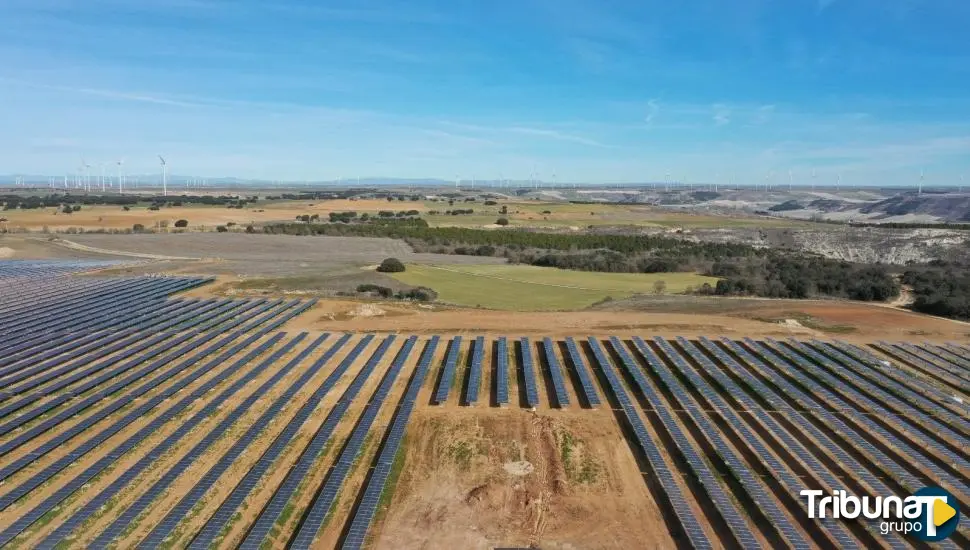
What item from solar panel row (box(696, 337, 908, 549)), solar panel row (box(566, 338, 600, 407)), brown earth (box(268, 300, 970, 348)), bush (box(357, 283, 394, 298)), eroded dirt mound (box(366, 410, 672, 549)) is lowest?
eroded dirt mound (box(366, 410, 672, 549))

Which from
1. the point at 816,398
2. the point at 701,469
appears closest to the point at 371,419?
the point at 701,469

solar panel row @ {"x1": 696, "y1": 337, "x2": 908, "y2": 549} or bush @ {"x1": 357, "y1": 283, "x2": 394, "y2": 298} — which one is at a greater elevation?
bush @ {"x1": 357, "y1": 283, "x2": 394, "y2": 298}

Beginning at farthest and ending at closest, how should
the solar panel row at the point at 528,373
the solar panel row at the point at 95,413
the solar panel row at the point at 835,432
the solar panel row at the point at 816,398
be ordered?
the solar panel row at the point at 528,373, the solar panel row at the point at 816,398, the solar panel row at the point at 95,413, the solar panel row at the point at 835,432

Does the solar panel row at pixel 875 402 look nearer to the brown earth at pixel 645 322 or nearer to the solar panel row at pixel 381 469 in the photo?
the brown earth at pixel 645 322

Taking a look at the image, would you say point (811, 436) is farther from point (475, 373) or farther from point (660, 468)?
point (475, 373)

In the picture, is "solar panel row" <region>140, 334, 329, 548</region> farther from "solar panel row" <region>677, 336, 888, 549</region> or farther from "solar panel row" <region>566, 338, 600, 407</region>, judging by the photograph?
"solar panel row" <region>677, 336, 888, 549</region>

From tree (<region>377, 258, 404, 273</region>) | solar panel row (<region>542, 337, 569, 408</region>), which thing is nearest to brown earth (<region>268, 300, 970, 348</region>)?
solar panel row (<region>542, 337, 569, 408</region>)

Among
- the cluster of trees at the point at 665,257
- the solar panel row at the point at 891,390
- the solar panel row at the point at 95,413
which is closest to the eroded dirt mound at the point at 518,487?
the solar panel row at the point at 95,413

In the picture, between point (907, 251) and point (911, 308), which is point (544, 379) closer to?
point (911, 308)
